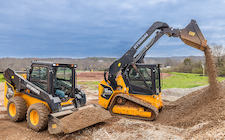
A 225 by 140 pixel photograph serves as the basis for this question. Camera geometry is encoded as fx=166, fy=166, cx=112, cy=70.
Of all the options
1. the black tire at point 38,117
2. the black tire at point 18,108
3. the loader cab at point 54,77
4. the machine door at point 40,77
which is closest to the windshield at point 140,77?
the loader cab at point 54,77

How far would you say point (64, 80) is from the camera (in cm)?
710

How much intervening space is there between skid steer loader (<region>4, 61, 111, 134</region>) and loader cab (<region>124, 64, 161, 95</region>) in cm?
194

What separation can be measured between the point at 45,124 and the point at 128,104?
349 centimetres

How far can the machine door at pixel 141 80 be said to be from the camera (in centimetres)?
724

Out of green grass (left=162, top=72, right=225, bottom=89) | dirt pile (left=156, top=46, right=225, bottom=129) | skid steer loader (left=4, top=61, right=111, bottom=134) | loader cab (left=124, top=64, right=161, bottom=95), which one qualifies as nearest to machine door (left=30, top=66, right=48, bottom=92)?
skid steer loader (left=4, top=61, right=111, bottom=134)

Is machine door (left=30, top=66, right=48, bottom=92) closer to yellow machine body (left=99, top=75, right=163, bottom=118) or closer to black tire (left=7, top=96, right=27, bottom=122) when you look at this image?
black tire (left=7, top=96, right=27, bottom=122)

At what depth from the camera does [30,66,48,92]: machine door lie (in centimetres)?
607

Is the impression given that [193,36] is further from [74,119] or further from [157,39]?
[74,119]

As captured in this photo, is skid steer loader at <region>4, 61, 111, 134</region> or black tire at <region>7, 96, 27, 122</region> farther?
black tire at <region>7, 96, 27, 122</region>

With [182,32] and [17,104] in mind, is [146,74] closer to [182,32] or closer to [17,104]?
[182,32]

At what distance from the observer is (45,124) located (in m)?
5.40

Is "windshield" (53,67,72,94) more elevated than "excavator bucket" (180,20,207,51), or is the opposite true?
"excavator bucket" (180,20,207,51)

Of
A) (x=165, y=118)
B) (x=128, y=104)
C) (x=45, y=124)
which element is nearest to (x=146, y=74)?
(x=128, y=104)

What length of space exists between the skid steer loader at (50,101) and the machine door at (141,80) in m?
1.91
